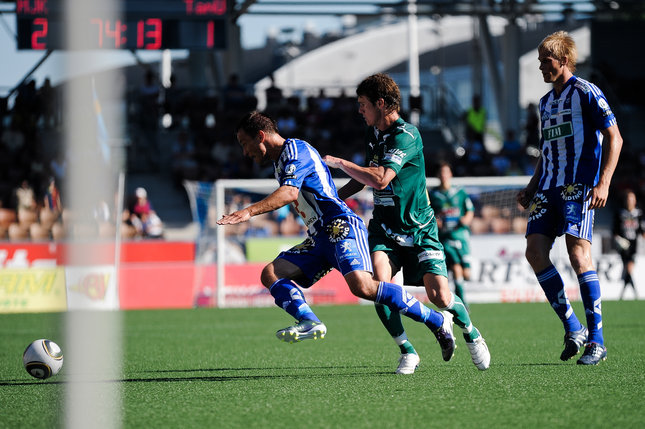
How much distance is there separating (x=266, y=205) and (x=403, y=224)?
1.11m

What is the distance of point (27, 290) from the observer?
52.7 ft

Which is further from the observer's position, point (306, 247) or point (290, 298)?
point (306, 247)

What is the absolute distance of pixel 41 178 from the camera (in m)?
20.1

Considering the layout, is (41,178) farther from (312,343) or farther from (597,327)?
(597,327)

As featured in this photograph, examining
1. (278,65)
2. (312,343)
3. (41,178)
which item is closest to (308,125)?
(41,178)

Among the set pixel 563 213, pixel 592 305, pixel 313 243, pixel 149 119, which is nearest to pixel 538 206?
pixel 563 213

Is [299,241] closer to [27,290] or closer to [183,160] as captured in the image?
[27,290]

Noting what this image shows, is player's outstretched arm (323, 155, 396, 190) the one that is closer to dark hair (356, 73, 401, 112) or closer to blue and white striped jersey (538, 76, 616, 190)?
dark hair (356, 73, 401, 112)

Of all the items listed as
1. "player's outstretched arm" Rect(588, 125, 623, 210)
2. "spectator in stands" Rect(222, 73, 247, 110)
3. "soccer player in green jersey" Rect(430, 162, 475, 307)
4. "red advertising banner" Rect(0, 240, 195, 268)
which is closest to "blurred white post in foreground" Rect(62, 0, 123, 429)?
"player's outstretched arm" Rect(588, 125, 623, 210)

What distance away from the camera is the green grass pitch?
4.39m

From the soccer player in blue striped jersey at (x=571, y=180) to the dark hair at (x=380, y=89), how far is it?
45.0 inches

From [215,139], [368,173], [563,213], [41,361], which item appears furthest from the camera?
[215,139]

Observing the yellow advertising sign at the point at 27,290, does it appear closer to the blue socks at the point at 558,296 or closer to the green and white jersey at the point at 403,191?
the green and white jersey at the point at 403,191

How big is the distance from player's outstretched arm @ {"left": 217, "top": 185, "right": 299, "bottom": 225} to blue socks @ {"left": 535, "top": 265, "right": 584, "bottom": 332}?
6.40 feet
